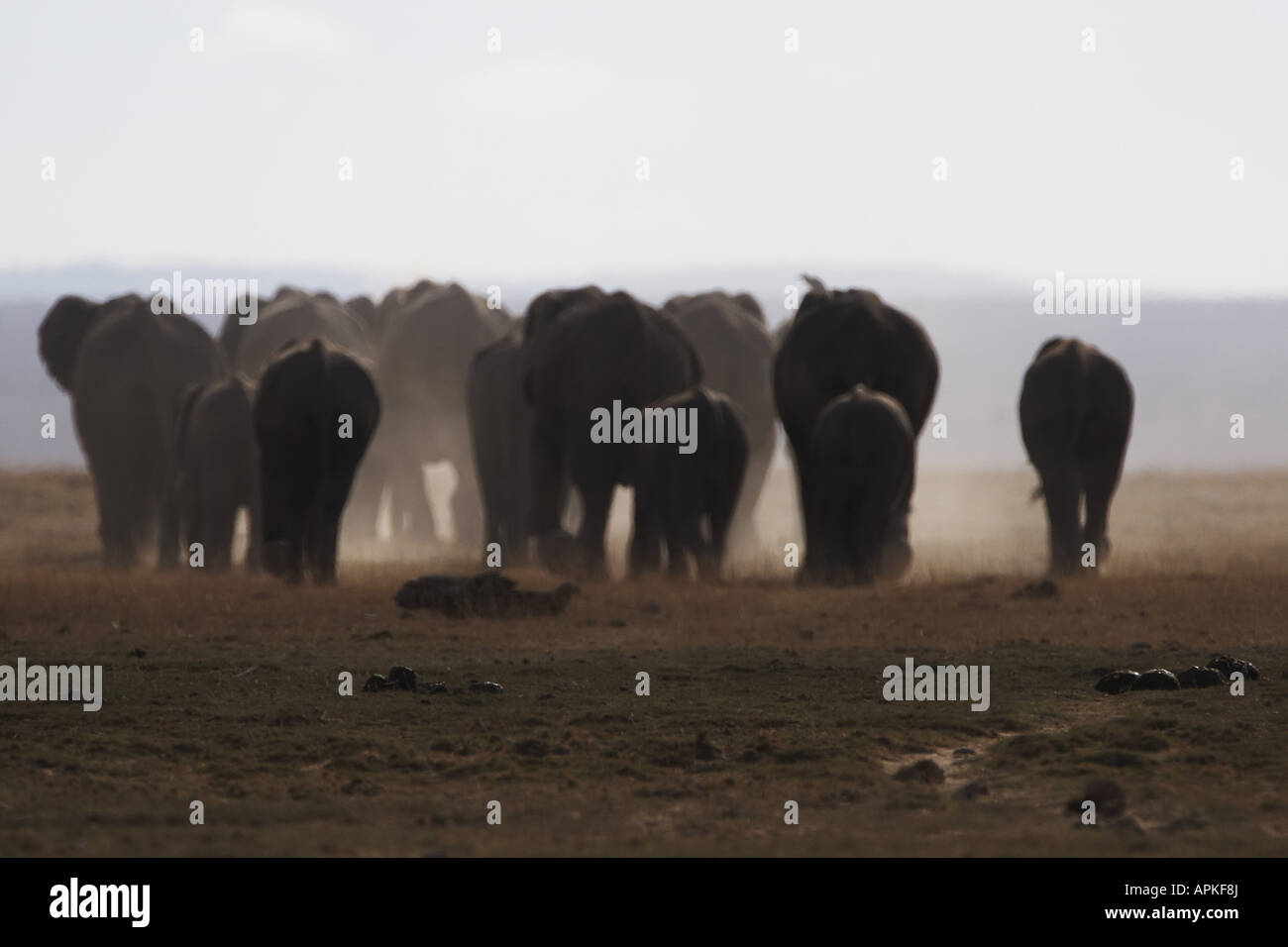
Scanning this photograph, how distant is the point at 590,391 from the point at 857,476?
467 centimetres

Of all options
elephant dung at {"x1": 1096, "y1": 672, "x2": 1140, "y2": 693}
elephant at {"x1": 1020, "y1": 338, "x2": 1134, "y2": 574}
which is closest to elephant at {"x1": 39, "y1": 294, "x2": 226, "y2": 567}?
elephant at {"x1": 1020, "y1": 338, "x2": 1134, "y2": 574}

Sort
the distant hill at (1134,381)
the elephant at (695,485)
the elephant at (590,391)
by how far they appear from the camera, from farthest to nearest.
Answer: the distant hill at (1134,381)
the elephant at (590,391)
the elephant at (695,485)

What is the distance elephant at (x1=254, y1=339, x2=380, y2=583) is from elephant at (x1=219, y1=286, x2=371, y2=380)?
12.7 metres

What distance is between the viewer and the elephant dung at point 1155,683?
51.8ft

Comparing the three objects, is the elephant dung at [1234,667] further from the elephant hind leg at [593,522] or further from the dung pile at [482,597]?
the elephant hind leg at [593,522]

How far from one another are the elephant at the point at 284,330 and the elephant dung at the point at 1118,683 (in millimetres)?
24078

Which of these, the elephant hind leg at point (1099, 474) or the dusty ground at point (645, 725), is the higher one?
the elephant hind leg at point (1099, 474)

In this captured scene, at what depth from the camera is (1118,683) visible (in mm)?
15781

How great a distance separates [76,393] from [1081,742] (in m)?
21.1

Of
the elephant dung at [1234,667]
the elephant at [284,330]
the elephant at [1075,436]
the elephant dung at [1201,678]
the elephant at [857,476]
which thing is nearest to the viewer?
the elephant dung at [1201,678]

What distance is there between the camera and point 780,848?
10.3 metres

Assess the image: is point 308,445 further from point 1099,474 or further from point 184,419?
point 1099,474

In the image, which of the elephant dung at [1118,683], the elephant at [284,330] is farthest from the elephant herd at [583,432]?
the elephant dung at [1118,683]

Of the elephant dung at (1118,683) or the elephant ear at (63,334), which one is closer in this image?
the elephant dung at (1118,683)
